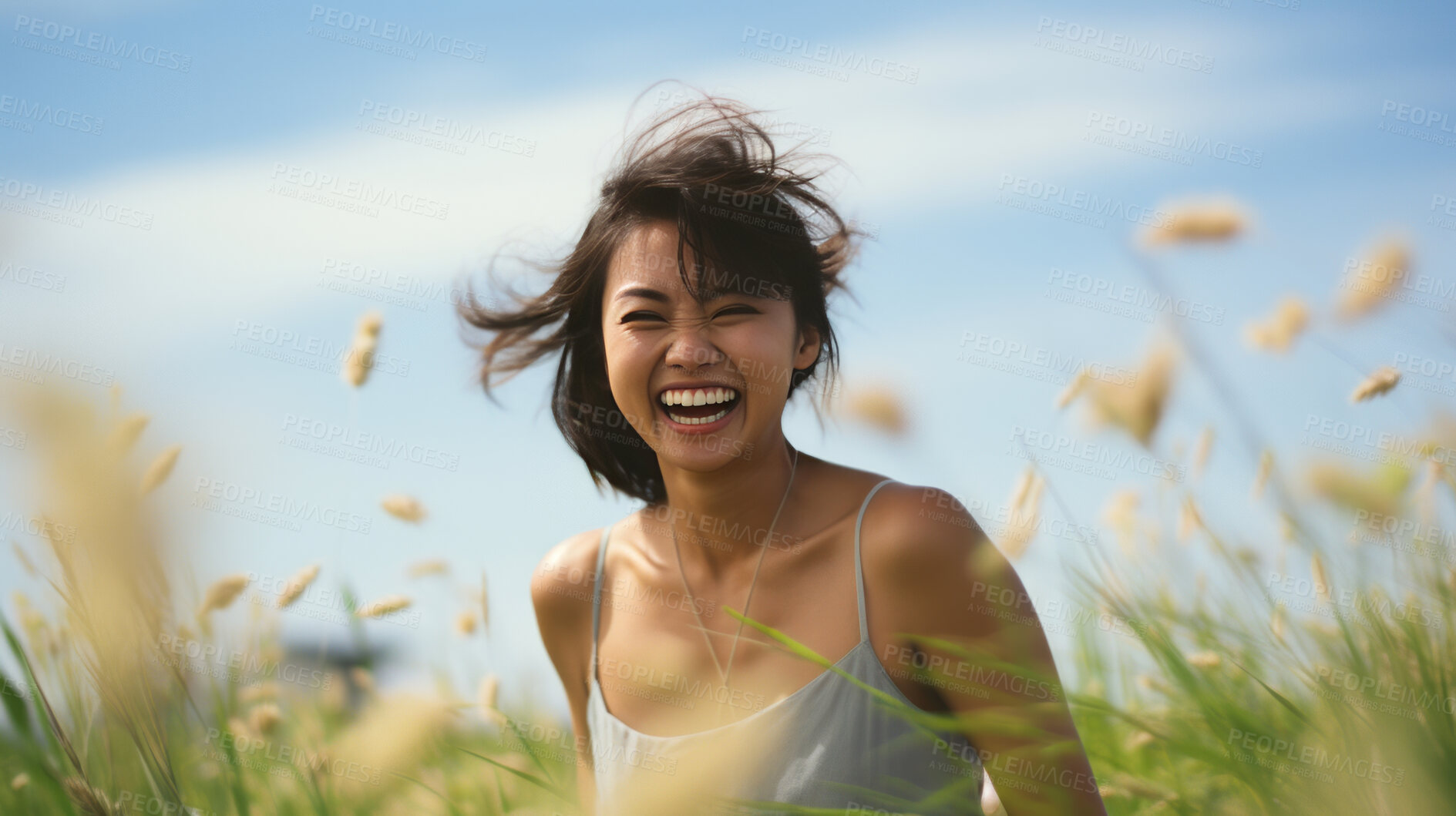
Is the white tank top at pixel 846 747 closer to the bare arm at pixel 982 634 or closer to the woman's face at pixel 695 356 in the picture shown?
the bare arm at pixel 982 634

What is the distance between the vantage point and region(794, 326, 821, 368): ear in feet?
7.04

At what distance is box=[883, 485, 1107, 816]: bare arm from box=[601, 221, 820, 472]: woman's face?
13.1 inches

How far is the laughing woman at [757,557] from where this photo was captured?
1.84 metres

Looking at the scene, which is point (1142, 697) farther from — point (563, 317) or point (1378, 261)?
point (563, 317)

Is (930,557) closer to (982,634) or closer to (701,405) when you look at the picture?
(982,634)

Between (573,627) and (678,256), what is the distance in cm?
95

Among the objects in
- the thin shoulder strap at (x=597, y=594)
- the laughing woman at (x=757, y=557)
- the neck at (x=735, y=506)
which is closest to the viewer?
the laughing woman at (x=757, y=557)

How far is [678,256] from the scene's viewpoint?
1995 mm

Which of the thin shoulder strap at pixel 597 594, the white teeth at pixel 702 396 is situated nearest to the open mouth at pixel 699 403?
the white teeth at pixel 702 396

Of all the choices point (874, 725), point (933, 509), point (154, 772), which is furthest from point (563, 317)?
point (154, 772)

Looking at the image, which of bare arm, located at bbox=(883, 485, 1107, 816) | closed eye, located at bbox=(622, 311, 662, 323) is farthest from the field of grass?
closed eye, located at bbox=(622, 311, 662, 323)

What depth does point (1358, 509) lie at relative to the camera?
153cm

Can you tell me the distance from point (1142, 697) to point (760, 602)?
0.83m

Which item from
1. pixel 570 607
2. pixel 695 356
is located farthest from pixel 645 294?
pixel 570 607
